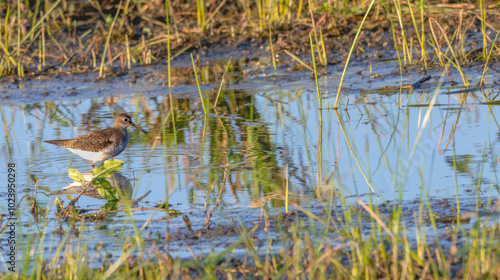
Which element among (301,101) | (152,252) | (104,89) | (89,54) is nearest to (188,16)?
(89,54)

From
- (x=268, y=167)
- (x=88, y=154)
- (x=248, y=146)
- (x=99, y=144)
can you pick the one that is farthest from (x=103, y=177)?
(x=248, y=146)

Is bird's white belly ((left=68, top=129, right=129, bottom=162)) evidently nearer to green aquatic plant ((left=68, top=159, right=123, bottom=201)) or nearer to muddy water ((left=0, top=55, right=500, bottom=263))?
muddy water ((left=0, top=55, right=500, bottom=263))

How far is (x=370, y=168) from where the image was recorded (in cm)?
563

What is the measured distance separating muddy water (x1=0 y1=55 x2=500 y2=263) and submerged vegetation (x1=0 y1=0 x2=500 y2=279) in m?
0.05

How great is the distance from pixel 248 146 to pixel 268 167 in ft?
2.75

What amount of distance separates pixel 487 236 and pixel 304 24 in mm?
8011

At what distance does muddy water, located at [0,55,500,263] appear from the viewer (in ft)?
15.8

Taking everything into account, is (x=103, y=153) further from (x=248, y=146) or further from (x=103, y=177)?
(x=103, y=177)

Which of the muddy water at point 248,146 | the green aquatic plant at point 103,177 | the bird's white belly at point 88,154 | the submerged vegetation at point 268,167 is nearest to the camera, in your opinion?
the submerged vegetation at point 268,167

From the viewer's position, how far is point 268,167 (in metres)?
5.98

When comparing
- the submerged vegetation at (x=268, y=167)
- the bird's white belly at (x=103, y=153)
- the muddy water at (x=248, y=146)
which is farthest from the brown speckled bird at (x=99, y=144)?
the submerged vegetation at (x=268, y=167)

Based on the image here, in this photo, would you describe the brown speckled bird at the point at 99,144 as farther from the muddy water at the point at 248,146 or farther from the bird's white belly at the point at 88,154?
the muddy water at the point at 248,146

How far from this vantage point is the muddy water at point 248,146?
482 cm

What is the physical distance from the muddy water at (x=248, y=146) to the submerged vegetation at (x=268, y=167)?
5 centimetres
